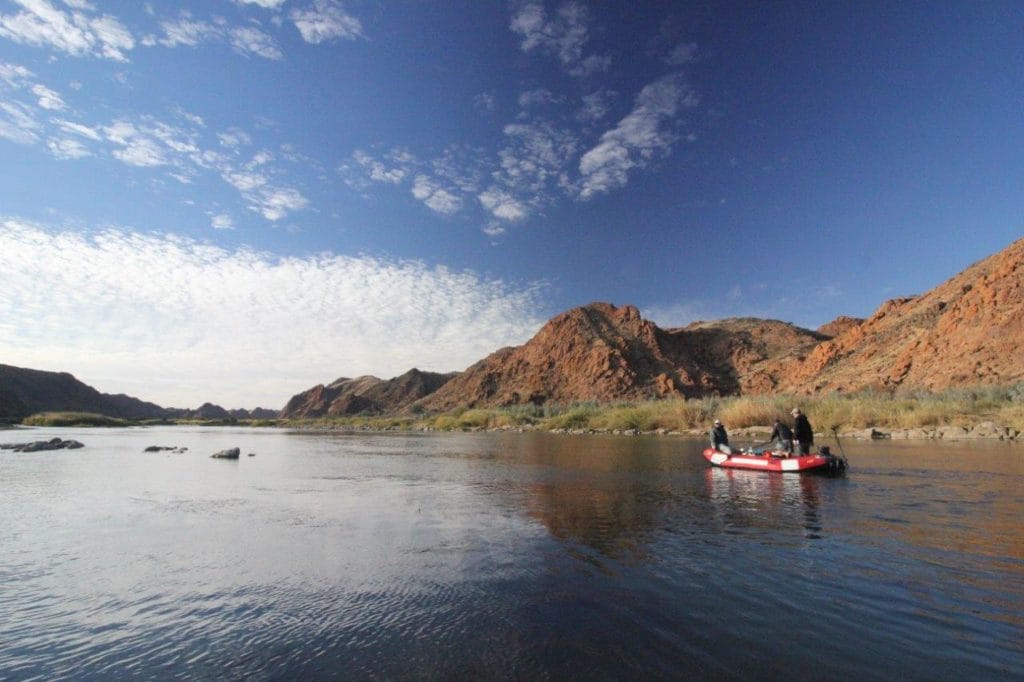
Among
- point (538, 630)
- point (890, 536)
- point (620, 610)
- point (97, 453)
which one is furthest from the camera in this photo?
point (97, 453)

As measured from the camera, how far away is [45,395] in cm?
10569

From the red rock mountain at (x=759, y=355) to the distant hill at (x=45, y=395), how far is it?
51243mm

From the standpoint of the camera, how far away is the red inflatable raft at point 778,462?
51.0ft

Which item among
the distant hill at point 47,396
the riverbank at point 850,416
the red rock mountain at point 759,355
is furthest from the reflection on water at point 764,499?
the distant hill at point 47,396

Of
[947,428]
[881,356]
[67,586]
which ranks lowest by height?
[67,586]

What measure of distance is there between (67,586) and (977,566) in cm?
1106

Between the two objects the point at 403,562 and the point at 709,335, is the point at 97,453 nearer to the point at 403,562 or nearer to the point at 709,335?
the point at 403,562

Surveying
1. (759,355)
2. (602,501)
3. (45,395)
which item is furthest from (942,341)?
(45,395)

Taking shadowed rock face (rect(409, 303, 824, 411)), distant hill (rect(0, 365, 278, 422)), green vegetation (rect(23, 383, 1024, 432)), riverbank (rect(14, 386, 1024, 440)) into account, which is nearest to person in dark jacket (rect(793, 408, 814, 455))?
riverbank (rect(14, 386, 1024, 440))

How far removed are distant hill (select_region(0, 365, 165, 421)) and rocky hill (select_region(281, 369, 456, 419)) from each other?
4283 cm

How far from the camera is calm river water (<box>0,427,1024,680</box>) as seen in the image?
4504 mm

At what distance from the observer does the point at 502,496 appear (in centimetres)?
1334

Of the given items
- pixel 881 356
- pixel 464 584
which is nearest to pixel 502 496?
pixel 464 584

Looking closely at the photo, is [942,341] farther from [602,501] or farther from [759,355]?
[602,501]
